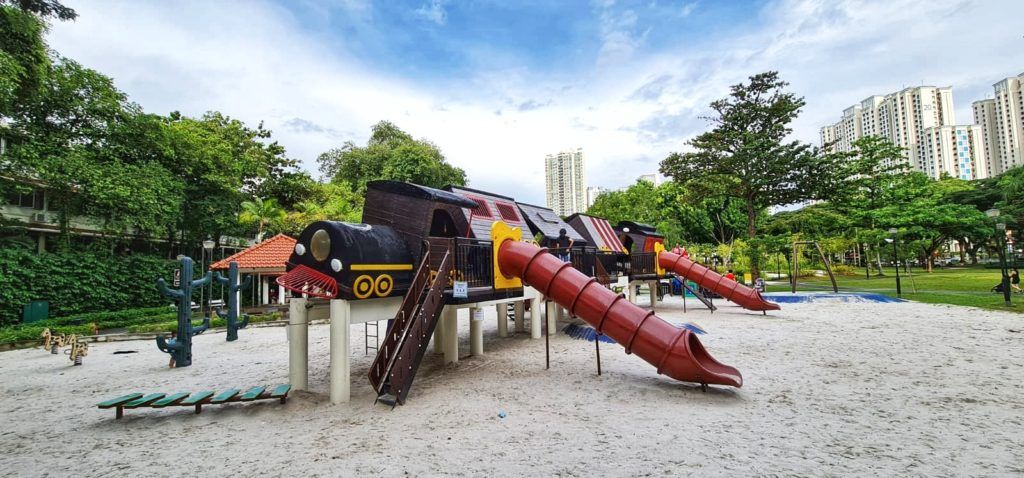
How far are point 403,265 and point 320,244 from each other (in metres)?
1.66

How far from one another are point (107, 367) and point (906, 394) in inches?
768

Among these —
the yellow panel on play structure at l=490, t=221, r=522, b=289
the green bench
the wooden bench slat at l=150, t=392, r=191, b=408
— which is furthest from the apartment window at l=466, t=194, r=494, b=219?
the wooden bench slat at l=150, t=392, r=191, b=408

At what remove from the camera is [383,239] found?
8844 mm

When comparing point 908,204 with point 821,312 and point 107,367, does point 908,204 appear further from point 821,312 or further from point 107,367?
point 107,367

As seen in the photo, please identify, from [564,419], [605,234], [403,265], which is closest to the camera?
[564,419]

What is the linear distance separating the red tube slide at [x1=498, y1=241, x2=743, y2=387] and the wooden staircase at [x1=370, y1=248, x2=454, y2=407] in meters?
2.18

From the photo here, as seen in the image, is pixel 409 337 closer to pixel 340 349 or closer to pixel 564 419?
pixel 340 349

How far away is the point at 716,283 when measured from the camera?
830 inches

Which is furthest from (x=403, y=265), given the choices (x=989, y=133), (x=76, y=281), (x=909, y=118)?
(x=989, y=133)

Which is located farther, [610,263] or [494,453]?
[610,263]

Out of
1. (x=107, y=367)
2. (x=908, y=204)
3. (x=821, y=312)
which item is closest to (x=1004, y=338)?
(x=821, y=312)

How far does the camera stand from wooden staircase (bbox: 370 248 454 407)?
7770 millimetres

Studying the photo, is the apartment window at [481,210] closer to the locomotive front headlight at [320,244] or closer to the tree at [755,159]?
the locomotive front headlight at [320,244]

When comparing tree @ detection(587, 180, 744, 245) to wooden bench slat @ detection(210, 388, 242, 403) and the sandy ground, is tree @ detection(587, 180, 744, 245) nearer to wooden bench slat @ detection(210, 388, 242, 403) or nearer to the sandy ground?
the sandy ground
